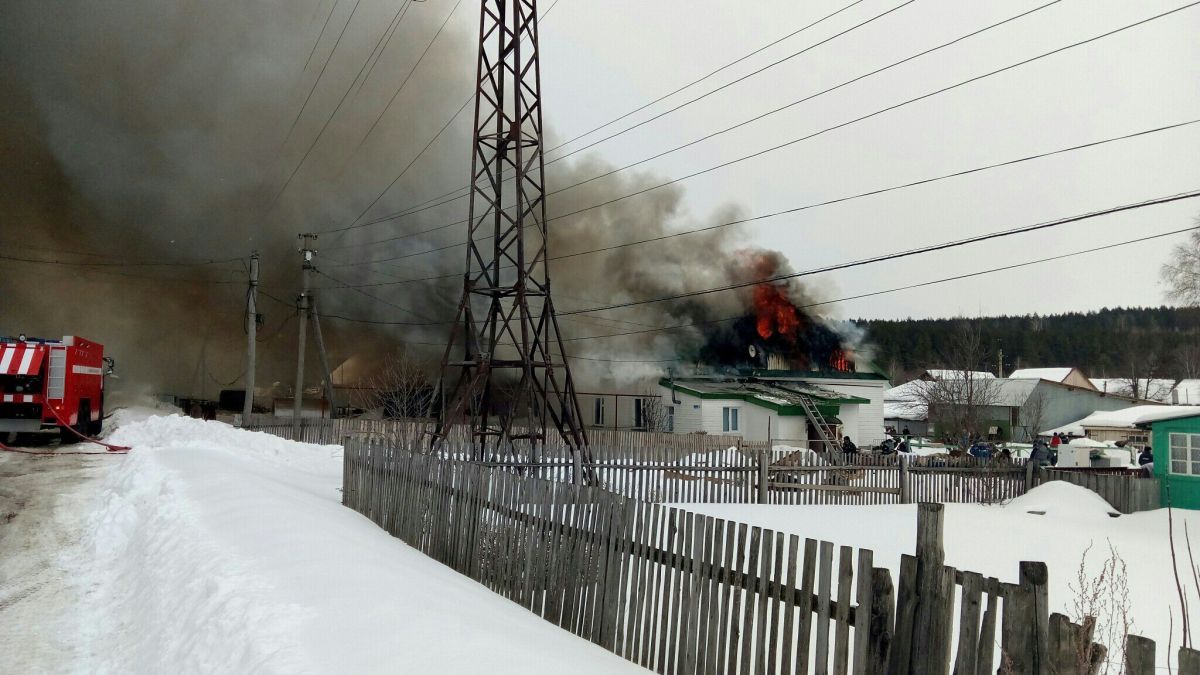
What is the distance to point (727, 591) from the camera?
15.3 ft

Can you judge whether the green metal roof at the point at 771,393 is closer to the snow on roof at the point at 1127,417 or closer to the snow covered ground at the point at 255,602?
the snow on roof at the point at 1127,417

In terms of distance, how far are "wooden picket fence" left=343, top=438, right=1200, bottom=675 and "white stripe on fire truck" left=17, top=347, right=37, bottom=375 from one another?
1583cm

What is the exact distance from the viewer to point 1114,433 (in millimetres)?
50406

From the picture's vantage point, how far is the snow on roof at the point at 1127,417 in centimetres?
1888

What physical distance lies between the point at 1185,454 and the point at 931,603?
18.8 metres

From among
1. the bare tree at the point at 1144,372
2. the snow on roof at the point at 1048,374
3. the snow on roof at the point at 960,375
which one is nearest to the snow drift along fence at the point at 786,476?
the snow on roof at the point at 960,375

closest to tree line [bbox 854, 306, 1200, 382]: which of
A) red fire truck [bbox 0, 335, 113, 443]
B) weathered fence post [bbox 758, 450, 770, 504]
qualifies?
weathered fence post [bbox 758, 450, 770, 504]

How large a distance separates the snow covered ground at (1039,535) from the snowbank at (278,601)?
5032mm

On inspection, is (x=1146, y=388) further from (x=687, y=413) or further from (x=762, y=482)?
(x=762, y=482)

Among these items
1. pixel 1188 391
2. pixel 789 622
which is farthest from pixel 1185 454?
pixel 1188 391

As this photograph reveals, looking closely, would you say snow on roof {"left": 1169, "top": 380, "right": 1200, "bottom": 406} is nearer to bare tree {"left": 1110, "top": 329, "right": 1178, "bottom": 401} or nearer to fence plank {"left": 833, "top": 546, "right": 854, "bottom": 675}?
bare tree {"left": 1110, "top": 329, "right": 1178, "bottom": 401}

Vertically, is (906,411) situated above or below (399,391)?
below

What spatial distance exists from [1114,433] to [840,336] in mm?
18128

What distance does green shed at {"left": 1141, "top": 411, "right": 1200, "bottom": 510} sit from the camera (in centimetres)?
1811
